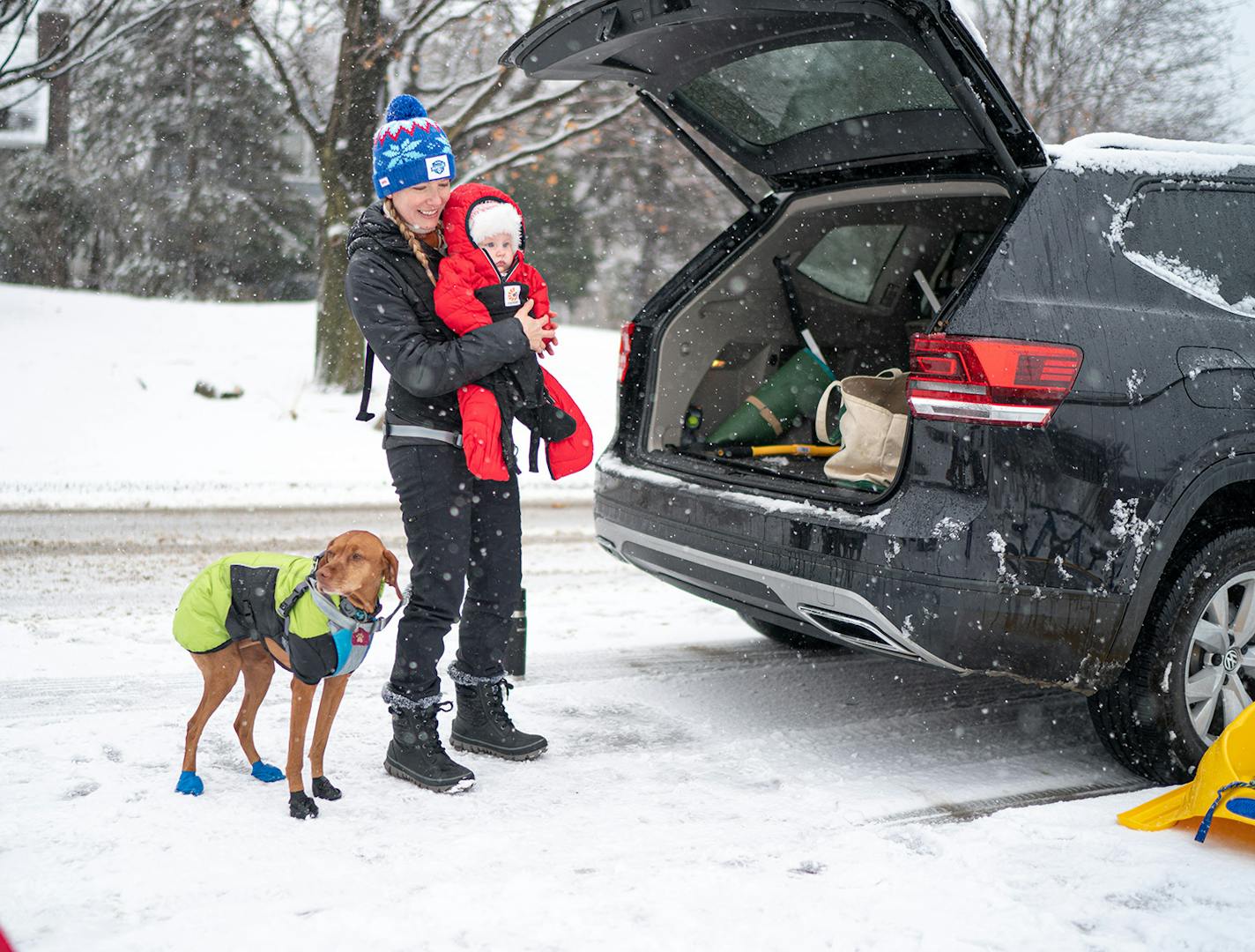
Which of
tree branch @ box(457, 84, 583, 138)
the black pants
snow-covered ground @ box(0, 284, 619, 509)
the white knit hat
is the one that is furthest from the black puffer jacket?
tree branch @ box(457, 84, 583, 138)

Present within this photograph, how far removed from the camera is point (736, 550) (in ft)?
12.2

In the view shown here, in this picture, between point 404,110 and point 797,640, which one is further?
point 797,640

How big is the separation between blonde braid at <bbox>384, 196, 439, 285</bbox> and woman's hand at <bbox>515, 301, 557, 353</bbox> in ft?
0.93

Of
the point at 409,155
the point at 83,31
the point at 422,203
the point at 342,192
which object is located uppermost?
the point at 83,31

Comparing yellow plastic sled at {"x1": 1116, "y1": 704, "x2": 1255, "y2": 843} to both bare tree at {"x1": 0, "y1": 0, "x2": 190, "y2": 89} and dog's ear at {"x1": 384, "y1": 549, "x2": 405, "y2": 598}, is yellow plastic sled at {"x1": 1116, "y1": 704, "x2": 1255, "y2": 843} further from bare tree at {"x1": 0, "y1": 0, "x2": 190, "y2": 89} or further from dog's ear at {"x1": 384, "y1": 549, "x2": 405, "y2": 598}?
bare tree at {"x1": 0, "y1": 0, "x2": 190, "y2": 89}

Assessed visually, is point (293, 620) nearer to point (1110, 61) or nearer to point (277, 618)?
point (277, 618)

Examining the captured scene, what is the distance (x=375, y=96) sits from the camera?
15.0 m

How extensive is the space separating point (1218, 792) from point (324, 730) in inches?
95.2

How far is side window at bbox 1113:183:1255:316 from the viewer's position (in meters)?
3.60

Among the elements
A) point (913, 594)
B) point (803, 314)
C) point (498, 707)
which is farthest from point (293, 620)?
point (803, 314)

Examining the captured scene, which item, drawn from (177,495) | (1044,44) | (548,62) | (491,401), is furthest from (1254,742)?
(1044,44)

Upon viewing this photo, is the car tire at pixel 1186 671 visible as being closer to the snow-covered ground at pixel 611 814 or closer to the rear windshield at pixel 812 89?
the snow-covered ground at pixel 611 814

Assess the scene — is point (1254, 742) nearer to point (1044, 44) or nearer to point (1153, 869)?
point (1153, 869)

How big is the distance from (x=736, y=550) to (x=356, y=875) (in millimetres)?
1488
